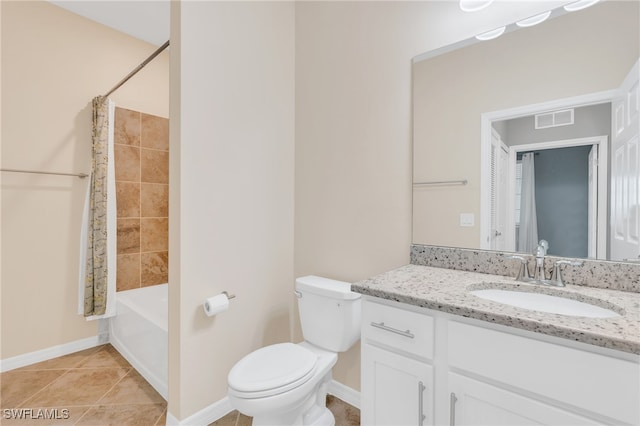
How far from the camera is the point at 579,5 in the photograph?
3.92ft

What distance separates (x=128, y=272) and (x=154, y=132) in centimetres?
131

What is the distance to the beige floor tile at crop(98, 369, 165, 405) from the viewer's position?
1.83 meters

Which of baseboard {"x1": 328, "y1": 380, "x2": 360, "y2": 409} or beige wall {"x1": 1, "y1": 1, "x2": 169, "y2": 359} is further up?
beige wall {"x1": 1, "y1": 1, "x2": 169, "y2": 359}

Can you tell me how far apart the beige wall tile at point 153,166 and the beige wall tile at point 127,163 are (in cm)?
5

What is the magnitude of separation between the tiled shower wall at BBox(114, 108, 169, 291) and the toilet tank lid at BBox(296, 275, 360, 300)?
5.97 feet

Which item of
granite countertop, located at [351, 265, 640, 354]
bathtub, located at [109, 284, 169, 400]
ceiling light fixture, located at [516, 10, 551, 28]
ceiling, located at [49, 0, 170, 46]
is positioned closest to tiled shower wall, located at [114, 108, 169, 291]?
bathtub, located at [109, 284, 169, 400]

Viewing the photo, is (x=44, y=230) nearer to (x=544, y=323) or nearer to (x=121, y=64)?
(x=121, y=64)

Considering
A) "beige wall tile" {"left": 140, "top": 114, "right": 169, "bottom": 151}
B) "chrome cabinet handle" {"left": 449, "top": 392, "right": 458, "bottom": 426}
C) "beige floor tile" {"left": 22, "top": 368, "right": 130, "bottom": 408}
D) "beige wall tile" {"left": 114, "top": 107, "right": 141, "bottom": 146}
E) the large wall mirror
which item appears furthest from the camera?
"beige wall tile" {"left": 140, "top": 114, "right": 169, "bottom": 151}

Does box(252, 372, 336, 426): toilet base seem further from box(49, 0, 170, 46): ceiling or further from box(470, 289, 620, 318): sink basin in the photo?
box(49, 0, 170, 46): ceiling

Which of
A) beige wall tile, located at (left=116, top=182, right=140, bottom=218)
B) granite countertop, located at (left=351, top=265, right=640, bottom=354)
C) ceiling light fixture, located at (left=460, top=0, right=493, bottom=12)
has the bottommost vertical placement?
granite countertop, located at (left=351, top=265, right=640, bottom=354)

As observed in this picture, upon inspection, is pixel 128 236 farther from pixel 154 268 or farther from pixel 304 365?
pixel 304 365

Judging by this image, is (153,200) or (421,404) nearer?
(421,404)

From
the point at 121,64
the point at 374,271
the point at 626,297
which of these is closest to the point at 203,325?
the point at 374,271

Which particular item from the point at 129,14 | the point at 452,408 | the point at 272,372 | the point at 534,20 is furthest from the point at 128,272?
the point at 534,20
